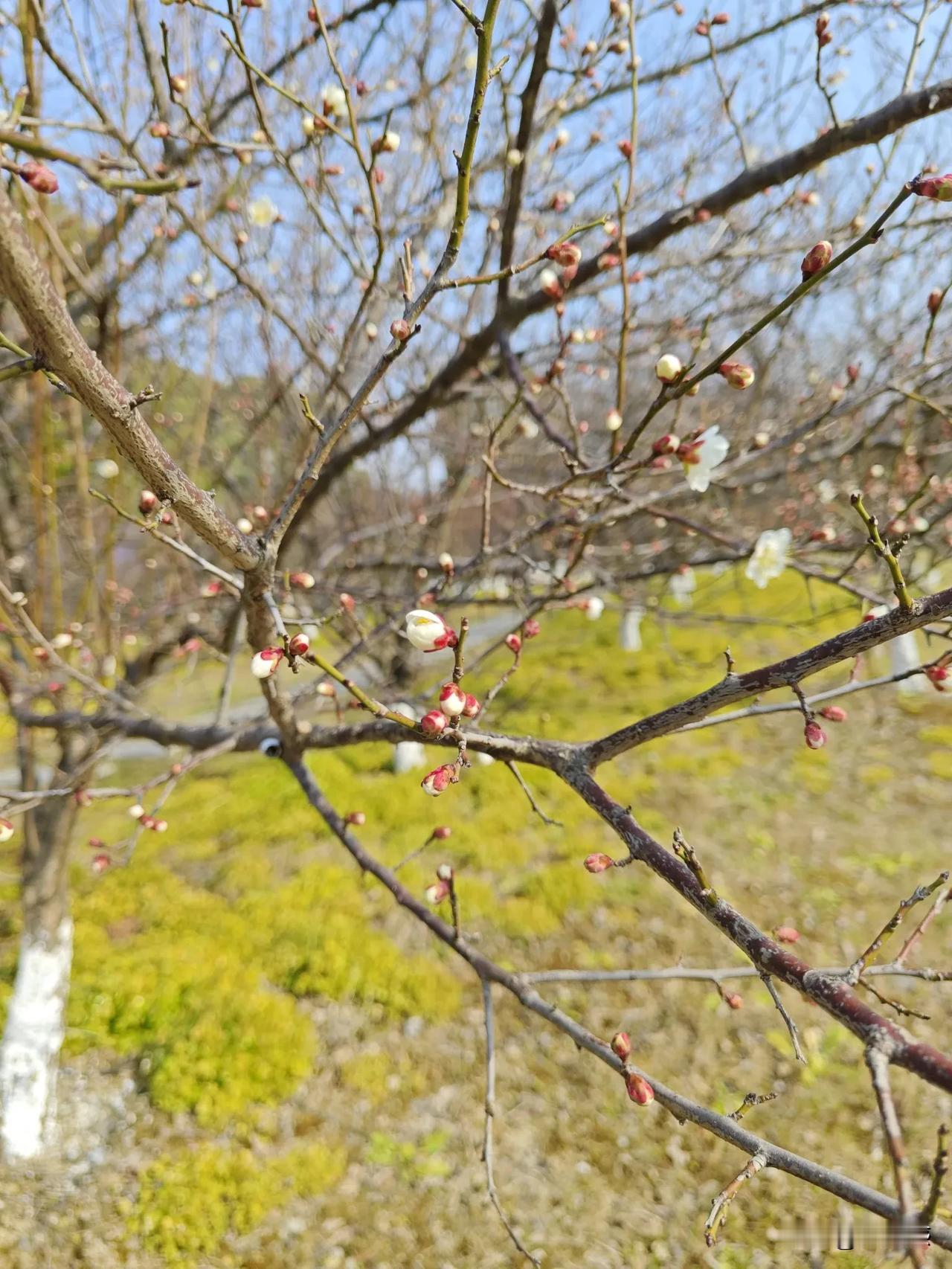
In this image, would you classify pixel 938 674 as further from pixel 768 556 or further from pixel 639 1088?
pixel 768 556

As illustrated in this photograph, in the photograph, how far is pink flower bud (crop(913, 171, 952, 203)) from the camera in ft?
3.01

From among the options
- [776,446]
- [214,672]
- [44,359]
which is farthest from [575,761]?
[214,672]

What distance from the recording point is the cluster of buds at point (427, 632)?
1.14 metres

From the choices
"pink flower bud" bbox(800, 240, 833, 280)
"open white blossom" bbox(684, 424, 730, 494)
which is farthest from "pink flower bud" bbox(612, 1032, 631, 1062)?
"pink flower bud" bbox(800, 240, 833, 280)

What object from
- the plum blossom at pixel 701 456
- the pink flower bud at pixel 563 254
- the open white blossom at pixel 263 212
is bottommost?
the plum blossom at pixel 701 456

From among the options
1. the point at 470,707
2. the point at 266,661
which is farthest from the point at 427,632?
the point at 266,661

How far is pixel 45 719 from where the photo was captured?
2.55 m

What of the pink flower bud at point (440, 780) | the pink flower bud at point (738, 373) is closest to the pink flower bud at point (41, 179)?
the pink flower bud at point (440, 780)

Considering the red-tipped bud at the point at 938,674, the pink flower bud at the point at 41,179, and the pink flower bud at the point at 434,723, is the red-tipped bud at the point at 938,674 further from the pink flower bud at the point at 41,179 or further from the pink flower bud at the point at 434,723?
the pink flower bud at the point at 41,179

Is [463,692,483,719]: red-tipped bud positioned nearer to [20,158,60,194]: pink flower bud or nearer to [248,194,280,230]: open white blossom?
[20,158,60,194]: pink flower bud

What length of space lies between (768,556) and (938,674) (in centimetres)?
115

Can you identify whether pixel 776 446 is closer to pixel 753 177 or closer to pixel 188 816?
pixel 753 177

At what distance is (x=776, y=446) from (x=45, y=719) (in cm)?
299

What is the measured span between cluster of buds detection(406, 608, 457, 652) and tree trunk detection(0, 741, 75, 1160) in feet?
9.34
